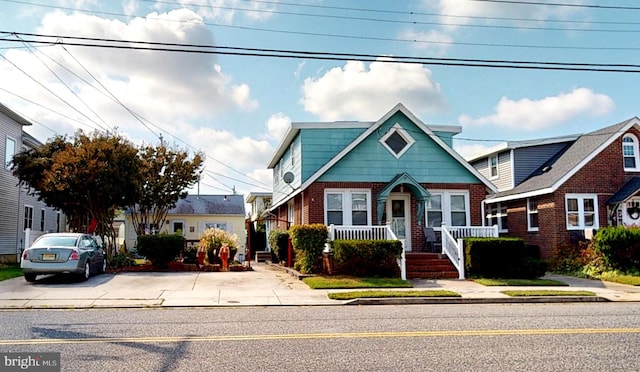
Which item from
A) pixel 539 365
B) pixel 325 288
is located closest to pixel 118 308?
pixel 325 288

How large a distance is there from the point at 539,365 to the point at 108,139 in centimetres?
1923

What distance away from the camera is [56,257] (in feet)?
51.1

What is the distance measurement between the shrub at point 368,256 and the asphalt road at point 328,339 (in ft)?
18.4

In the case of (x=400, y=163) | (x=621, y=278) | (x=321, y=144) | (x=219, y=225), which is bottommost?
(x=621, y=278)

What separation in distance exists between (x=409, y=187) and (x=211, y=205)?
22351 millimetres

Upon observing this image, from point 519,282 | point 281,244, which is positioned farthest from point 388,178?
point 519,282

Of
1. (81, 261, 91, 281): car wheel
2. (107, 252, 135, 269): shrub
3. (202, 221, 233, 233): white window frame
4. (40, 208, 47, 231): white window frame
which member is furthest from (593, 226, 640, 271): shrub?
(40, 208, 47, 231): white window frame

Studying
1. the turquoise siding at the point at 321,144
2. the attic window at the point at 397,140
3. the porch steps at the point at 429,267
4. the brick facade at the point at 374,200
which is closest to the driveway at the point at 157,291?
the brick facade at the point at 374,200

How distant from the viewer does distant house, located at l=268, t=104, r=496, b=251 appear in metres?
20.8

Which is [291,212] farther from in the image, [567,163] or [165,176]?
[567,163]

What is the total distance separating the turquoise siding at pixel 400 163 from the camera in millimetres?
20891

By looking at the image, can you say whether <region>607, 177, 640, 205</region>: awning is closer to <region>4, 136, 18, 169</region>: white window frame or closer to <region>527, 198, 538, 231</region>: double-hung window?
<region>527, 198, 538, 231</region>: double-hung window

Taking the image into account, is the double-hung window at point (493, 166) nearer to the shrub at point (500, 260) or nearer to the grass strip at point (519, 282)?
the shrub at point (500, 260)

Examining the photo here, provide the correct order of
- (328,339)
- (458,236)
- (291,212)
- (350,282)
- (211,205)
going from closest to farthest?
1. (328,339)
2. (350,282)
3. (458,236)
4. (291,212)
5. (211,205)
